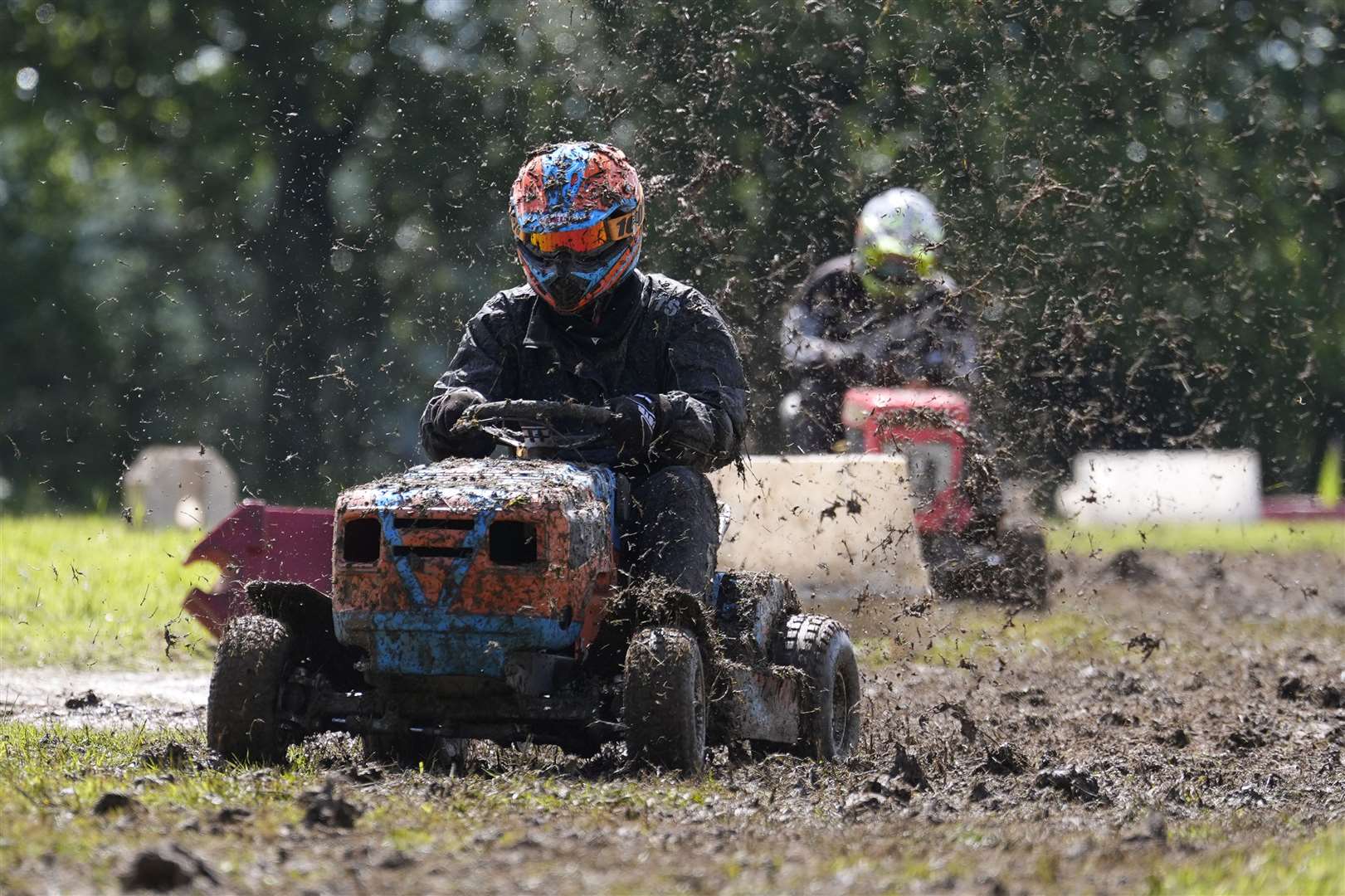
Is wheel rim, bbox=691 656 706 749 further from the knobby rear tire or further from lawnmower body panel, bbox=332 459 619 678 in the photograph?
the knobby rear tire

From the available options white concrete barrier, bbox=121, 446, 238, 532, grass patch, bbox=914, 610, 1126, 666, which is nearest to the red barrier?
grass patch, bbox=914, 610, 1126, 666

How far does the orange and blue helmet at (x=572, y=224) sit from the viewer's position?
722 centimetres

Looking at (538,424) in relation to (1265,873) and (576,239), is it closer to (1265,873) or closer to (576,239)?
(576,239)

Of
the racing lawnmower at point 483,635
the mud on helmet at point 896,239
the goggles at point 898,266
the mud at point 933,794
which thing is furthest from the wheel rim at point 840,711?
the goggles at point 898,266

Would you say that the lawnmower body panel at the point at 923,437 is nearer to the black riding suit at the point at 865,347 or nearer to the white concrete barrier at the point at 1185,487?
the black riding suit at the point at 865,347

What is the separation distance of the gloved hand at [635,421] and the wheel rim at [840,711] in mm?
1428

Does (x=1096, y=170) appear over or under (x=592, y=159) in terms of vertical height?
over

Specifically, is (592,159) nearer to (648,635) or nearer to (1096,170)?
(648,635)

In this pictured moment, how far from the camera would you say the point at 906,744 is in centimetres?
800

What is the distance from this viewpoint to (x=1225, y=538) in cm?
2114

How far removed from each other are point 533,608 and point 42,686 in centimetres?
471

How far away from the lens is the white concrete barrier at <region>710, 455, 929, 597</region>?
1116 cm

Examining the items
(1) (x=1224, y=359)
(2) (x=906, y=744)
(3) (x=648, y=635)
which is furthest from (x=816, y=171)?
(3) (x=648, y=635)

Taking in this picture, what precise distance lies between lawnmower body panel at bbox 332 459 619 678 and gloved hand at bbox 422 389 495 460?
71 centimetres
